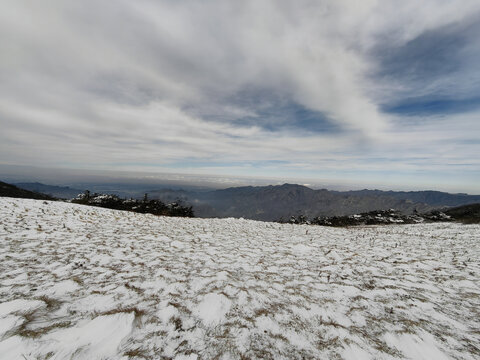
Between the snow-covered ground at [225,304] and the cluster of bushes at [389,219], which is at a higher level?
the snow-covered ground at [225,304]

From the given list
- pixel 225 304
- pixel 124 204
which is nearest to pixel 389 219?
pixel 225 304

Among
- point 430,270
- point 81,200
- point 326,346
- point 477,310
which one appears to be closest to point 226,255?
point 326,346

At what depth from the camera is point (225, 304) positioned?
3672mm

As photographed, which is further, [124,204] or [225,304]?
[124,204]

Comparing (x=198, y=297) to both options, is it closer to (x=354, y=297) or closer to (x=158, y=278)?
(x=158, y=278)

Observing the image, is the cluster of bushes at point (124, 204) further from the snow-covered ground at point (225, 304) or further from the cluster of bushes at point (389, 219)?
the cluster of bushes at point (389, 219)

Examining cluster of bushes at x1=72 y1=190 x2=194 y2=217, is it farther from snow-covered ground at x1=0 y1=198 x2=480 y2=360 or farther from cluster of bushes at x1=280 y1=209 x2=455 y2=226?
cluster of bushes at x1=280 y1=209 x2=455 y2=226

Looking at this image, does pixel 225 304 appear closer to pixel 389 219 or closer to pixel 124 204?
pixel 124 204

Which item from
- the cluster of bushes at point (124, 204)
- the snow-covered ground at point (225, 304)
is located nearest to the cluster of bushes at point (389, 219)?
the cluster of bushes at point (124, 204)

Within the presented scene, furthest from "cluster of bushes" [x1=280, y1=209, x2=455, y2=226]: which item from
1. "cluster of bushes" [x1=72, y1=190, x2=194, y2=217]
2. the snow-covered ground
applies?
the snow-covered ground

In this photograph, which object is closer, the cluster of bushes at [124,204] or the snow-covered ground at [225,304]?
the snow-covered ground at [225,304]

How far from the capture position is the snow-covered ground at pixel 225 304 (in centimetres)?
262

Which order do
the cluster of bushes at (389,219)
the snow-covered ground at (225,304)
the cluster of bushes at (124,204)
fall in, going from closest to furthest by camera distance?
1. the snow-covered ground at (225,304)
2. the cluster of bushes at (124,204)
3. the cluster of bushes at (389,219)

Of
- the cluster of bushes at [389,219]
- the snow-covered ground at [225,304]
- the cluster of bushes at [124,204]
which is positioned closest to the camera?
the snow-covered ground at [225,304]
